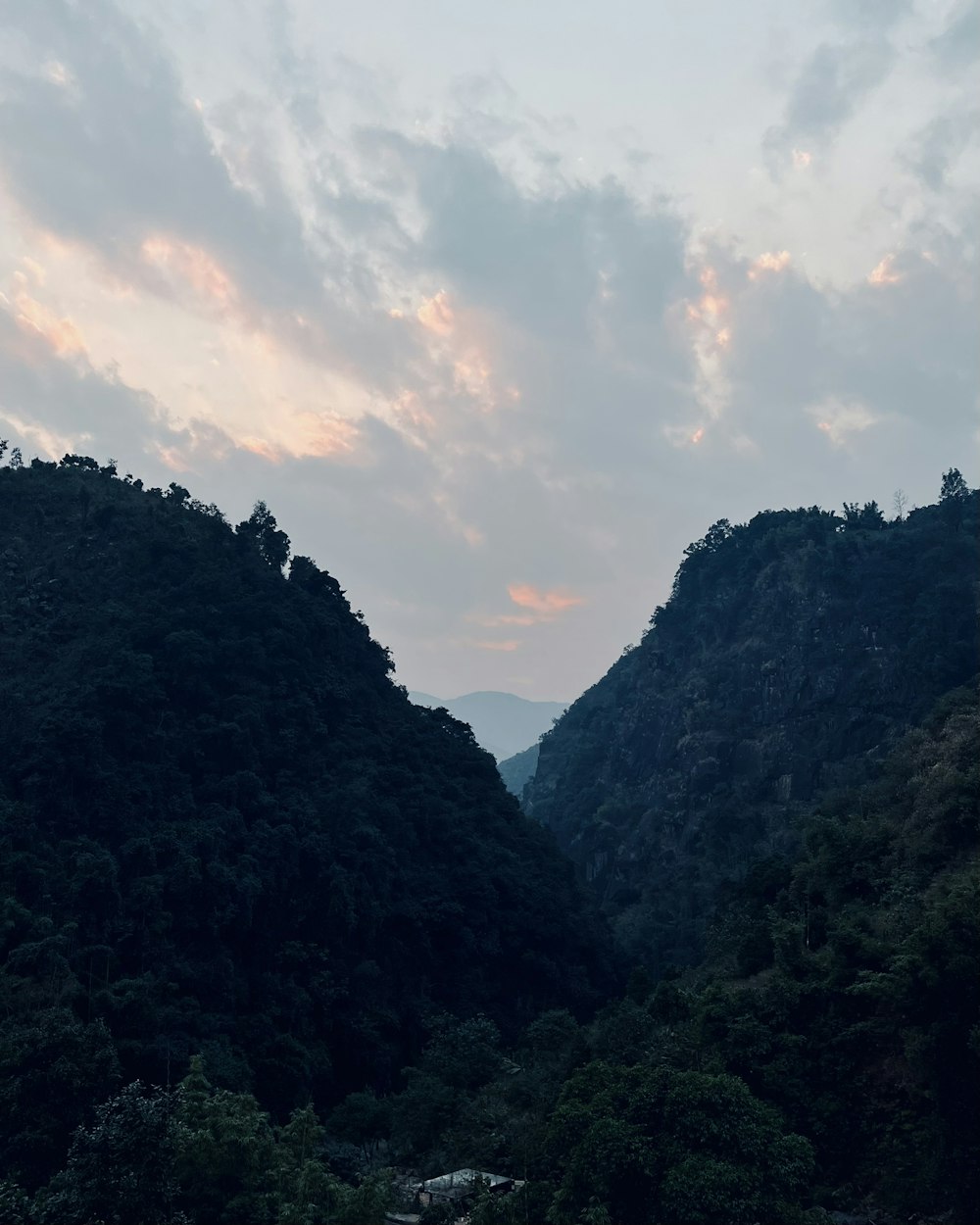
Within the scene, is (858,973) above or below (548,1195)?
above

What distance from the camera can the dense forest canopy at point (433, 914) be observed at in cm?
1498

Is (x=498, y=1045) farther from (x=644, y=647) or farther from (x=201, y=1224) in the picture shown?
(x=644, y=647)

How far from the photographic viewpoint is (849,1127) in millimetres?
17953

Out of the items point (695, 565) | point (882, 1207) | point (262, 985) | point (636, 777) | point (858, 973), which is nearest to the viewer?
point (882, 1207)

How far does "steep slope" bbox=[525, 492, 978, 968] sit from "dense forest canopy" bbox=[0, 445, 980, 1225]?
0.77 ft

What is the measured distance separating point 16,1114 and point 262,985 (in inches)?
384

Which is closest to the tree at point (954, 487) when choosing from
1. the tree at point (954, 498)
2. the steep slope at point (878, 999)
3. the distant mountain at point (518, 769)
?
the tree at point (954, 498)

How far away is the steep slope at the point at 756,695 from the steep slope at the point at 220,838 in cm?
1189

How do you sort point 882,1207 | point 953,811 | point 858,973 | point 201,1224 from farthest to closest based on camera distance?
1. point 953,811
2. point 858,973
3. point 882,1207
4. point 201,1224

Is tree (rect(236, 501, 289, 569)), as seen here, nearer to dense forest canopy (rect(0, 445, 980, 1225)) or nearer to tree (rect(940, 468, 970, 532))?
dense forest canopy (rect(0, 445, 980, 1225))

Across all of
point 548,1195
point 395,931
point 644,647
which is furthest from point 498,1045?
point 644,647

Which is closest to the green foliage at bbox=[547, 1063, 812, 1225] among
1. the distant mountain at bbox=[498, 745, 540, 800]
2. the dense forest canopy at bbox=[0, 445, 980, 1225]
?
the dense forest canopy at bbox=[0, 445, 980, 1225]

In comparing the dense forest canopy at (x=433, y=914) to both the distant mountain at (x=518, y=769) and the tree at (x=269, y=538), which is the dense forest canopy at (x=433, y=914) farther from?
the distant mountain at (x=518, y=769)

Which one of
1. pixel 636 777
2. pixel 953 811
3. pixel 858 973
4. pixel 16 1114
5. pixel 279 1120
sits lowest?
pixel 279 1120
